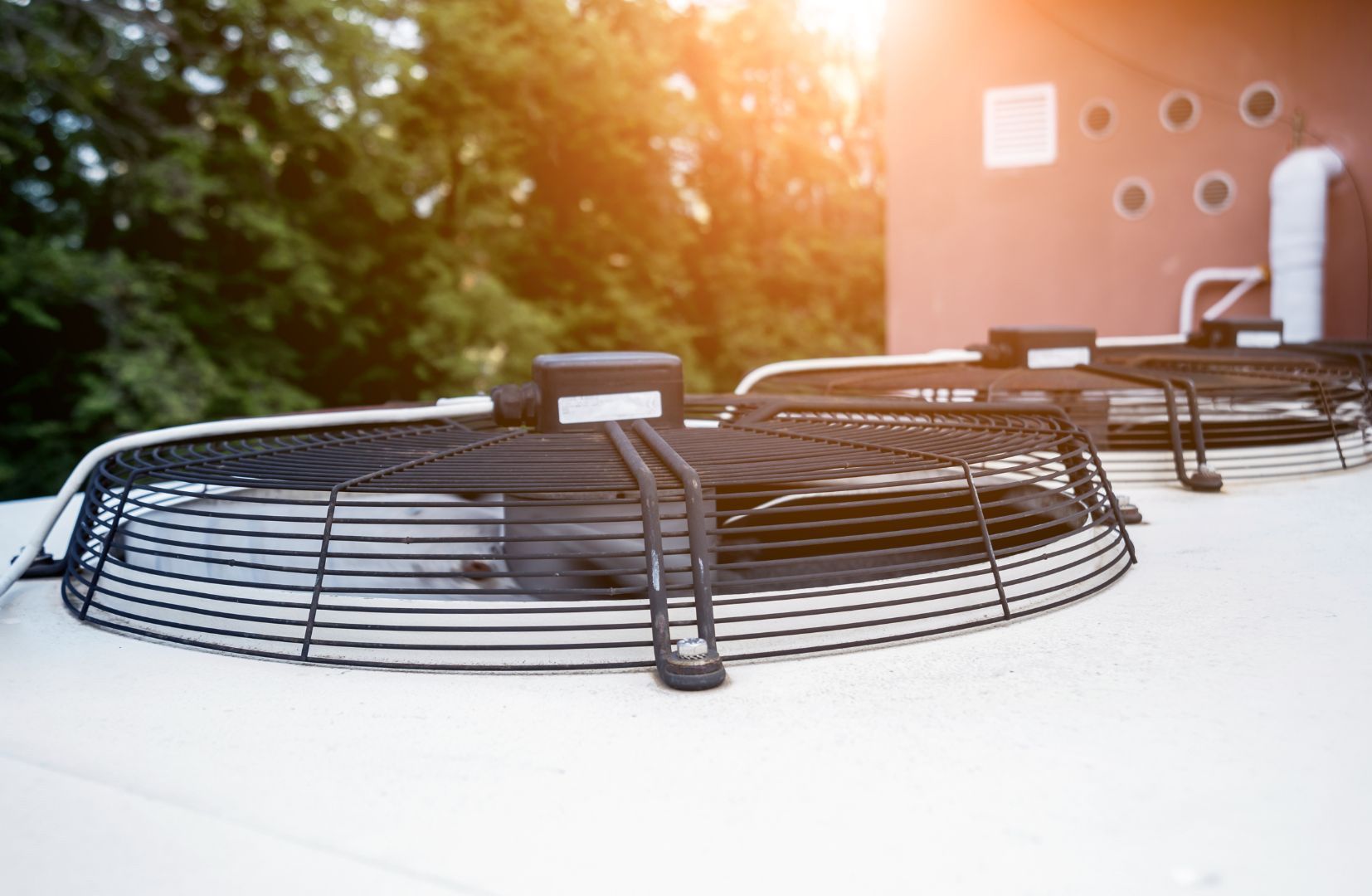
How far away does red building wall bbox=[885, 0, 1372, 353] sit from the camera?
6.41 metres

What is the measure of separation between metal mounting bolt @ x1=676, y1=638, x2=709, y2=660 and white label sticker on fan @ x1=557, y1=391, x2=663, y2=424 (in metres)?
0.74

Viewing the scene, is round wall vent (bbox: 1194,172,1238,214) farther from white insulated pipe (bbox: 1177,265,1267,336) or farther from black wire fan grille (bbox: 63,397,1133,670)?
black wire fan grille (bbox: 63,397,1133,670)

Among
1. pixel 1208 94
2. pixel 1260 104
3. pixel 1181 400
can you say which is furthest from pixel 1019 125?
pixel 1181 400

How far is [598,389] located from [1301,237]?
18.6 feet

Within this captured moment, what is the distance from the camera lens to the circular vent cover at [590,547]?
126 centimetres

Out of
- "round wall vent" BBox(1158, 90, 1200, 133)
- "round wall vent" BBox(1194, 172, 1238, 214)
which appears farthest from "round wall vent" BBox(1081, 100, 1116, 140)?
"round wall vent" BBox(1194, 172, 1238, 214)

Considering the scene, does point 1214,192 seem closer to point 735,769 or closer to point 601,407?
point 601,407

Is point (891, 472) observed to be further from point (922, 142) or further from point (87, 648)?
point (922, 142)

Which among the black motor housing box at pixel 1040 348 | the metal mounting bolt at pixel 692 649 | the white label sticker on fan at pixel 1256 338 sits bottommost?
the metal mounting bolt at pixel 692 649

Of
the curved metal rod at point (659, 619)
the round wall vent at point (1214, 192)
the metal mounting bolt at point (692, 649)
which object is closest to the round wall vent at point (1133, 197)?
the round wall vent at point (1214, 192)

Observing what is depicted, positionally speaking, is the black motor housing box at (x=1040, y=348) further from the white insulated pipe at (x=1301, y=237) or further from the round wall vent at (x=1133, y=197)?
the round wall vent at (x=1133, y=197)

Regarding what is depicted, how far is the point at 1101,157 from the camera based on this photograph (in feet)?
Answer: 22.9

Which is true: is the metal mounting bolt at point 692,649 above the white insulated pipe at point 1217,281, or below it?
below

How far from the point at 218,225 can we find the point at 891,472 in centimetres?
817
